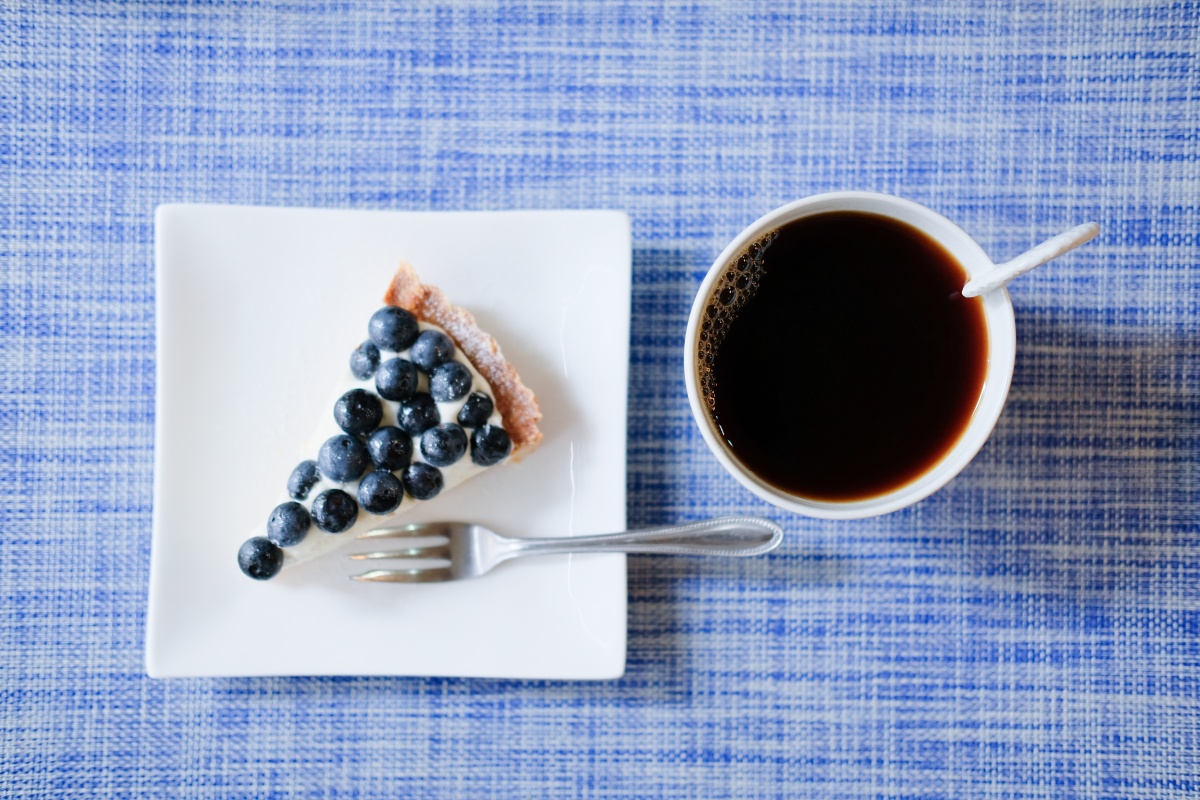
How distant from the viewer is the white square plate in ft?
3.35

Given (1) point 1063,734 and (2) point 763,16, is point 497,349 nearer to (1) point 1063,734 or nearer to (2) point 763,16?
(2) point 763,16

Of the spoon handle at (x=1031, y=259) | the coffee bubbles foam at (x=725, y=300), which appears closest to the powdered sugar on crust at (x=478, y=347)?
the coffee bubbles foam at (x=725, y=300)

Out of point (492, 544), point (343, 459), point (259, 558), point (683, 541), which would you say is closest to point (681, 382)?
point (683, 541)

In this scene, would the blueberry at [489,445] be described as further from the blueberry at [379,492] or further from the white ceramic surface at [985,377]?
the white ceramic surface at [985,377]

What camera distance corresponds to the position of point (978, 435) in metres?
0.87

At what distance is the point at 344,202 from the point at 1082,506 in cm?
101

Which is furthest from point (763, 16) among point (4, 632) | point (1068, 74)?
point (4, 632)

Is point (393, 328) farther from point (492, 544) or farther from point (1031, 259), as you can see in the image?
point (1031, 259)

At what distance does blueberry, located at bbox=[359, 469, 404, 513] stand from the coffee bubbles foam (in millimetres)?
357

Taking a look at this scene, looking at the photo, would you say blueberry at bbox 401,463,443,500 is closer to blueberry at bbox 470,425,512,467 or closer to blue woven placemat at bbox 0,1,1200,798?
blueberry at bbox 470,425,512,467

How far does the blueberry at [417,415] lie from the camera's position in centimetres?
96

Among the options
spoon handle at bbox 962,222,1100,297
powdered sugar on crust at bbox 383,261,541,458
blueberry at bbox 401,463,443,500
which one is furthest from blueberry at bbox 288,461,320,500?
spoon handle at bbox 962,222,1100,297

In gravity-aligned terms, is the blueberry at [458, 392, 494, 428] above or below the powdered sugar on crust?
below

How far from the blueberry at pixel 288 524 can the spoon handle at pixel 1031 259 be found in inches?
29.2
